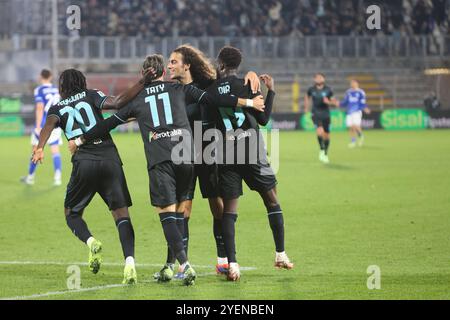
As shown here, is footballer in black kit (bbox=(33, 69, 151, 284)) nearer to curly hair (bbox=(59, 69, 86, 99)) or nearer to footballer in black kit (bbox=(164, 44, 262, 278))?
curly hair (bbox=(59, 69, 86, 99))

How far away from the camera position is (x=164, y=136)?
940 cm

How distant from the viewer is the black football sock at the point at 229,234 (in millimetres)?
9883

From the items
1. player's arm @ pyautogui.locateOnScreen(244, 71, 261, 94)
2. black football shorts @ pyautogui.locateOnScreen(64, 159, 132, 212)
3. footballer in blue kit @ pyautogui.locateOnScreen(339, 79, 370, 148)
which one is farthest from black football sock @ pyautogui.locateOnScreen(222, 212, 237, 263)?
footballer in blue kit @ pyautogui.locateOnScreen(339, 79, 370, 148)

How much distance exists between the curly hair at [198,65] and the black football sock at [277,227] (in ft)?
5.33

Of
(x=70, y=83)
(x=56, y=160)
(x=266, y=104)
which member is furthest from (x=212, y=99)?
(x=56, y=160)

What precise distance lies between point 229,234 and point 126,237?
1063 mm

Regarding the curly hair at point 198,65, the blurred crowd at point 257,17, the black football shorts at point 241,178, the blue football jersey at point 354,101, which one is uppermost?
the blurred crowd at point 257,17

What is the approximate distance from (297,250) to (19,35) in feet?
107

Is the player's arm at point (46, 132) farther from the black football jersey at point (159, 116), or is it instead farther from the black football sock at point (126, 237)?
the black football sock at point (126, 237)

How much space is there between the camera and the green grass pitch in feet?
30.5

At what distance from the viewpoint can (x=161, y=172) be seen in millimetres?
9391

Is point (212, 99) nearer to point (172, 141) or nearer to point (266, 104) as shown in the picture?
point (172, 141)

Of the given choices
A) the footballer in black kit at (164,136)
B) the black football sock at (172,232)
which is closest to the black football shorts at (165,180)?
the footballer in black kit at (164,136)
